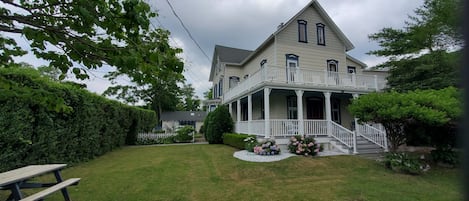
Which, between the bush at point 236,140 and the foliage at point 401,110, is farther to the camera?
the bush at point 236,140

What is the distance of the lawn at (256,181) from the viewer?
16.4ft

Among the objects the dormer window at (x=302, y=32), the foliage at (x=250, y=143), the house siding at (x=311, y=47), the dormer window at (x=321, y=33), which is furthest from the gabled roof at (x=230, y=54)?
the foliage at (x=250, y=143)

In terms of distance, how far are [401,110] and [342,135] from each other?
12.9ft

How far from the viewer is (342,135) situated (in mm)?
11008

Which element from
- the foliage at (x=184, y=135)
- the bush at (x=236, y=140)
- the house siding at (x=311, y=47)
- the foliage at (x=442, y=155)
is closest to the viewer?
the foliage at (x=442, y=155)

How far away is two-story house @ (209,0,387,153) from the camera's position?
11.1 metres

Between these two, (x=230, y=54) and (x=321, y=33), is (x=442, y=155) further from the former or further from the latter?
(x=230, y=54)

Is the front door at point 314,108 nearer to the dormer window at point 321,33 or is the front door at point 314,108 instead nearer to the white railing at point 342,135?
the white railing at point 342,135

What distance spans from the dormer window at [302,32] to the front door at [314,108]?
357 cm

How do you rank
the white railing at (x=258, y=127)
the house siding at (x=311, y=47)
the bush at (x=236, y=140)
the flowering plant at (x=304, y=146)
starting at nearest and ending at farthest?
the flowering plant at (x=304, y=146), the white railing at (x=258, y=127), the bush at (x=236, y=140), the house siding at (x=311, y=47)

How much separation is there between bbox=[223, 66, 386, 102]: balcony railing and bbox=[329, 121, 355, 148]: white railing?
213 centimetres

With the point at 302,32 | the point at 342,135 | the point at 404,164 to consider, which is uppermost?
the point at 302,32

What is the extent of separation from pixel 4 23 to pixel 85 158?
7.71 metres

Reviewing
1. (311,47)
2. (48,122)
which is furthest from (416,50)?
(48,122)
